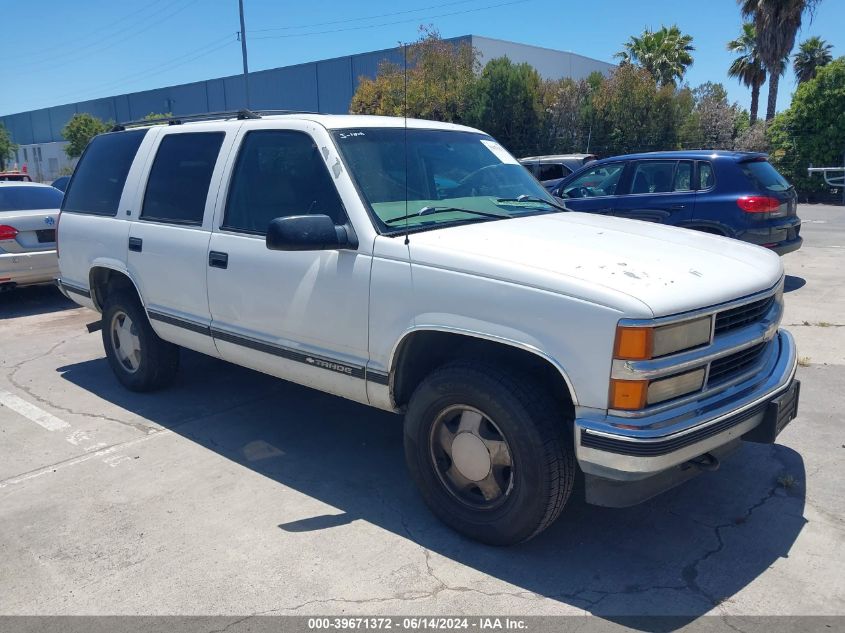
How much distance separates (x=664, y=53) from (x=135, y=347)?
3563 centimetres

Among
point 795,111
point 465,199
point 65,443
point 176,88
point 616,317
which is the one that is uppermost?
point 176,88

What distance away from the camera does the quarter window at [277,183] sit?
404cm

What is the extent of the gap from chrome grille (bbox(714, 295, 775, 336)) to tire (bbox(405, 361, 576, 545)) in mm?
799

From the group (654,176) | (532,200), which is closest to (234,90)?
(654,176)

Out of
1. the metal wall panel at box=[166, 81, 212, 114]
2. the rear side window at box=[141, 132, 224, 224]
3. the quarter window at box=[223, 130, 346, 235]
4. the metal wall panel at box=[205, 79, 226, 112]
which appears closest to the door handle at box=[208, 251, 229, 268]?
the quarter window at box=[223, 130, 346, 235]

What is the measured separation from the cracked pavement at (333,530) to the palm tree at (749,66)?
120ft

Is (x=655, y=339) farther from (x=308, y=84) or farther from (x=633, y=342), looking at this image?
(x=308, y=84)

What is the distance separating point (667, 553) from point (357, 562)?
1472mm

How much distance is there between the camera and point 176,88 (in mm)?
55125

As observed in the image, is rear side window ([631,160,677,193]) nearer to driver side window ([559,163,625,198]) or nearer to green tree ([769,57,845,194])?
driver side window ([559,163,625,198])

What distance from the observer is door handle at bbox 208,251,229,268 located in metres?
4.41

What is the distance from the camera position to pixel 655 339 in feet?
9.33

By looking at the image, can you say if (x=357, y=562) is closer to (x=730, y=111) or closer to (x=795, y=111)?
(x=795, y=111)

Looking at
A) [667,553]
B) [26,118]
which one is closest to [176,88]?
[26,118]
